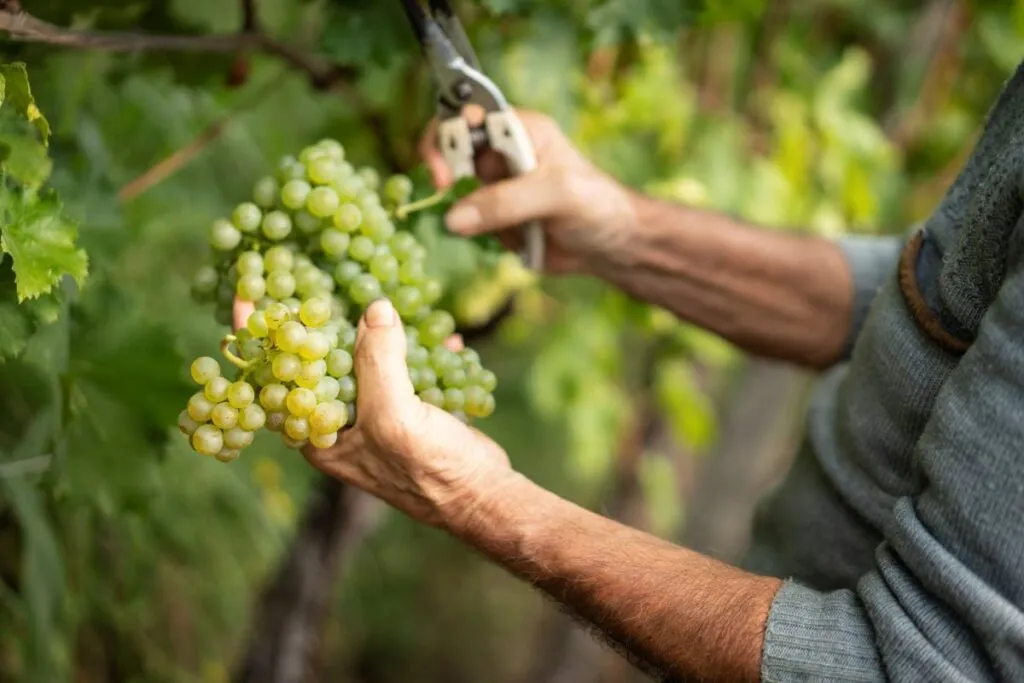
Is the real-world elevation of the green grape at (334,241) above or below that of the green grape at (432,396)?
above

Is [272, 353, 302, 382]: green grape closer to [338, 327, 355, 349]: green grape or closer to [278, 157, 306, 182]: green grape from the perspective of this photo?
[338, 327, 355, 349]: green grape

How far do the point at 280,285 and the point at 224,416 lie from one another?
0.12 metres

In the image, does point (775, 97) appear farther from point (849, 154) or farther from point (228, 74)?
point (228, 74)

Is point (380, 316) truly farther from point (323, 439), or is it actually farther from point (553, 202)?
point (553, 202)

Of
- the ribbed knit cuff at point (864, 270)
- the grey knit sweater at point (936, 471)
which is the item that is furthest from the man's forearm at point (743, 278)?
the grey knit sweater at point (936, 471)

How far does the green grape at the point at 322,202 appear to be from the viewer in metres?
0.82

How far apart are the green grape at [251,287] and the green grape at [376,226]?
101 millimetres

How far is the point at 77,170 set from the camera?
1.00 metres

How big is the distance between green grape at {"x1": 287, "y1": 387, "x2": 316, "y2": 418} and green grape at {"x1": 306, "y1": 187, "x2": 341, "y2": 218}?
18cm

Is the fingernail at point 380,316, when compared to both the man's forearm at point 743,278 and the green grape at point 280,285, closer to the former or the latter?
the green grape at point 280,285

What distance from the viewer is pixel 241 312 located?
2.64 ft

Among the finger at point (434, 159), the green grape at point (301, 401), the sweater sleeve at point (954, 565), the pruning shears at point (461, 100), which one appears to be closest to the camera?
the sweater sleeve at point (954, 565)

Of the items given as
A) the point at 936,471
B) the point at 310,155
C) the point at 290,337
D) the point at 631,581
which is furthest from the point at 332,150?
the point at 936,471

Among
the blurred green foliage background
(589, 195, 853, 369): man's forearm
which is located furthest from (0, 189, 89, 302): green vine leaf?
(589, 195, 853, 369): man's forearm
